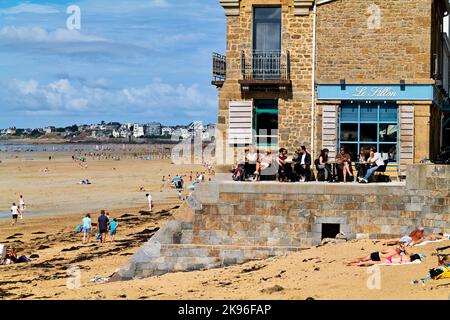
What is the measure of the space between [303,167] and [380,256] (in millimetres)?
5430

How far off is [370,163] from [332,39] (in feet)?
14.9

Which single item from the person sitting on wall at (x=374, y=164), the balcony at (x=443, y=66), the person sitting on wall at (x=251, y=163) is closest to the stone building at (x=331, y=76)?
the balcony at (x=443, y=66)

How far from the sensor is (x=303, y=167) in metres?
22.3

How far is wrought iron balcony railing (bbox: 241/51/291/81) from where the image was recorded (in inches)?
962

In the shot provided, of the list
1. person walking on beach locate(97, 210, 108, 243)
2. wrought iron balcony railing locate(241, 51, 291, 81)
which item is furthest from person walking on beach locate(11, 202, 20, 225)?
wrought iron balcony railing locate(241, 51, 291, 81)

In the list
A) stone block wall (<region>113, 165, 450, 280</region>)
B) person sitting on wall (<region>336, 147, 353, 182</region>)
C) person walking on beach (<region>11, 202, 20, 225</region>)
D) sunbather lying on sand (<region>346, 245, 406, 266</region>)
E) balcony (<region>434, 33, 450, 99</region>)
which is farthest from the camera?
person walking on beach (<region>11, 202, 20, 225</region>)

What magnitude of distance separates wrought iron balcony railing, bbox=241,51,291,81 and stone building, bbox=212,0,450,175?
0.03 meters

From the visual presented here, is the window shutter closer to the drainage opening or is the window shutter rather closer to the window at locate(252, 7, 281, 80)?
the window at locate(252, 7, 281, 80)

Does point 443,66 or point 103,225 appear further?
point 443,66

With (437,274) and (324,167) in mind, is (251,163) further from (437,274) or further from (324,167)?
(437,274)

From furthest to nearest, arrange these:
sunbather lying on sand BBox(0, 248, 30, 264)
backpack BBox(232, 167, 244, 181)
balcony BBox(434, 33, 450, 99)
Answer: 1. balcony BBox(434, 33, 450, 99)
2. sunbather lying on sand BBox(0, 248, 30, 264)
3. backpack BBox(232, 167, 244, 181)

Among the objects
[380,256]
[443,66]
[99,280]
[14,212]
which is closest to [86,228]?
[14,212]
